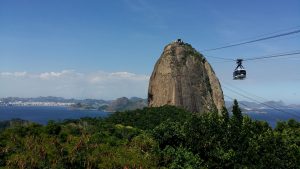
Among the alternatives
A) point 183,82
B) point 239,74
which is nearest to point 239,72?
point 239,74

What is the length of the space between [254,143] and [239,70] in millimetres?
9395

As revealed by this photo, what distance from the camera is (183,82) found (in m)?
94.7

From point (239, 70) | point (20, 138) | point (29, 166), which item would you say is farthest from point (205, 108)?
point (29, 166)

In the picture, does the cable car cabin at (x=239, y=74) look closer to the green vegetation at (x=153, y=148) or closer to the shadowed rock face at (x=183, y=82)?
the green vegetation at (x=153, y=148)

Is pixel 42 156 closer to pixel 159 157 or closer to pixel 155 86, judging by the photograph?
pixel 159 157

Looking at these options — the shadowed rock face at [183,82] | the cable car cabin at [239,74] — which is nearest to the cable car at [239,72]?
the cable car cabin at [239,74]

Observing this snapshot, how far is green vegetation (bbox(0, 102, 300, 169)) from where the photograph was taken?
90.8 feet

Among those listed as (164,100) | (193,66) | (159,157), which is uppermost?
(193,66)

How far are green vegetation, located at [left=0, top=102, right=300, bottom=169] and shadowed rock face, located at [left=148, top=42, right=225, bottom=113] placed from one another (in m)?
48.1

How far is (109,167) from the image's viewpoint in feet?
Answer: 89.7

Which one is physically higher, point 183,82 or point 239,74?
point 183,82

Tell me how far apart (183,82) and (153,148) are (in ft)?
199

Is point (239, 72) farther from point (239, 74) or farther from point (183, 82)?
point (183, 82)

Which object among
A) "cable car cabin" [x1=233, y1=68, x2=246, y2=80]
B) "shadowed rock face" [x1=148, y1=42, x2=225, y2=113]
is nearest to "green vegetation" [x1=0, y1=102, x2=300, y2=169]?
"cable car cabin" [x1=233, y1=68, x2=246, y2=80]
